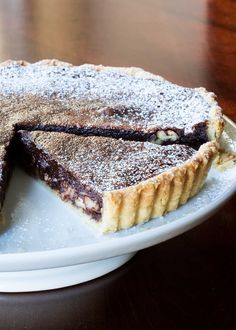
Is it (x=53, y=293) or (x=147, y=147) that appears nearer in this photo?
(x=53, y=293)


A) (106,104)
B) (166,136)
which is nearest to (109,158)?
(166,136)

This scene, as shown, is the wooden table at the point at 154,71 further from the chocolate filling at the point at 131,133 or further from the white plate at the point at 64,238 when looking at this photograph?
the chocolate filling at the point at 131,133

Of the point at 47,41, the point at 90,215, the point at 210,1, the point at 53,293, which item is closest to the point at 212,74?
the point at 47,41

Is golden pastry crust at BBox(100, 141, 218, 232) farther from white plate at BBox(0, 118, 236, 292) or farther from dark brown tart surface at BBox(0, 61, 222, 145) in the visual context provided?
dark brown tart surface at BBox(0, 61, 222, 145)

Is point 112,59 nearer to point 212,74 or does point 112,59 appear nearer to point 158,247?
point 212,74

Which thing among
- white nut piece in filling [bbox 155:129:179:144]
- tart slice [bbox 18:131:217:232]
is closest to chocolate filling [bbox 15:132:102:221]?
tart slice [bbox 18:131:217:232]

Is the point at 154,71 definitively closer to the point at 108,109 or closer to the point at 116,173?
the point at 108,109
